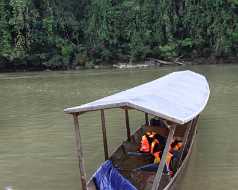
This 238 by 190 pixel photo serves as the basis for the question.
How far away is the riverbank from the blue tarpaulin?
2158cm

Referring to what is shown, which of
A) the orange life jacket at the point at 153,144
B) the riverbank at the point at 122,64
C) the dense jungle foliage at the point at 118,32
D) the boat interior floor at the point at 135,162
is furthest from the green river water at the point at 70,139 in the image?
the dense jungle foliage at the point at 118,32

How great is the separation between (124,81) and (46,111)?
7210 mm

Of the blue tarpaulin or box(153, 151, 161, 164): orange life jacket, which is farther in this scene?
box(153, 151, 161, 164): orange life jacket

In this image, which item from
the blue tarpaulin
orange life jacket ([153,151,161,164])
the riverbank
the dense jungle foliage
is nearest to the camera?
the blue tarpaulin

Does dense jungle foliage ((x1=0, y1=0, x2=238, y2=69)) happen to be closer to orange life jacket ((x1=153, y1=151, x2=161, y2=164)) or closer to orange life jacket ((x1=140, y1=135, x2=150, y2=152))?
orange life jacket ((x1=140, y1=135, x2=150, y2=152))

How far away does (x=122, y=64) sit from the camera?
28.8 m

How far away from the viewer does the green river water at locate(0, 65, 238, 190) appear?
298 inches

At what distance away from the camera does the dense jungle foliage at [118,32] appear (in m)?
29.2

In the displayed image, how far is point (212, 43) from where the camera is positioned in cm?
2898

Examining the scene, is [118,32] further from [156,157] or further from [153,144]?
[156,157]

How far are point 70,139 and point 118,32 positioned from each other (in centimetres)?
2079

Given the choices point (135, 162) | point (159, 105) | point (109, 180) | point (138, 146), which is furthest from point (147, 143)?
point (159, 105)

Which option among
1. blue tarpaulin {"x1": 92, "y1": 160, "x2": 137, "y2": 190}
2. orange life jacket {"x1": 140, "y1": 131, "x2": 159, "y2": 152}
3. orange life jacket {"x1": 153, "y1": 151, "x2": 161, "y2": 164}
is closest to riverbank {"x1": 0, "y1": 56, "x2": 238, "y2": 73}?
orange life jacket {"x1": 140, "y1": 131, "x2": 159, "y2": 152}

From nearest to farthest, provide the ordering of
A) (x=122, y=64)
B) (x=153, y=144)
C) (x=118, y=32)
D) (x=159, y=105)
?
(x=159, y=105), (x=153, y=144), (x=122, y=64), (x=118, y=32)
